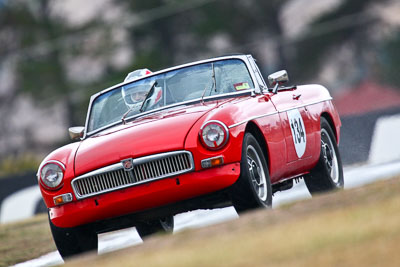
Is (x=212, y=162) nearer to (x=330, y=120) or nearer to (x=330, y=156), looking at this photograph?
(x=330, y=156)

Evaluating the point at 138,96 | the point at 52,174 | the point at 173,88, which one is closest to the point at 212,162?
the point at 52,174

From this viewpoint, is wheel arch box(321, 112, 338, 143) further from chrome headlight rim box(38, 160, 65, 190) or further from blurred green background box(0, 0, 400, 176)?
blurred green background box(0, 0, 400, 176)

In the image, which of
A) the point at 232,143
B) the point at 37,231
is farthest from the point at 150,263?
the point at 37,231

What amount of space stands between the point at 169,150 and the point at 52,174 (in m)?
1.06

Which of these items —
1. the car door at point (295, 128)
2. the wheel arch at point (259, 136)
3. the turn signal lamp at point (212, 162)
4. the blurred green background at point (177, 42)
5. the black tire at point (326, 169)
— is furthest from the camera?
the blurred green background at point (177, 42)

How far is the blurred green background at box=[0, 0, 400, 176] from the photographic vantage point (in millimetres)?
43438

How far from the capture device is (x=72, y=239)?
24.3ft

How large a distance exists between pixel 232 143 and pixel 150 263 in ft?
7.05

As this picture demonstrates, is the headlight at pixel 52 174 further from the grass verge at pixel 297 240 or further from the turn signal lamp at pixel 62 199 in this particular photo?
the grass verge at pixel 297 240

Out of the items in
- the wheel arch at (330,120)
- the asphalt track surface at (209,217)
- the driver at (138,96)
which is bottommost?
the asphalt track surface at (209,217)

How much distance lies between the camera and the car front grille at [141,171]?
22.7 ft

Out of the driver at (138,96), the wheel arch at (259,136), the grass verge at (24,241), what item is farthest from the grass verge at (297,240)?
the grass verge at (24,241)

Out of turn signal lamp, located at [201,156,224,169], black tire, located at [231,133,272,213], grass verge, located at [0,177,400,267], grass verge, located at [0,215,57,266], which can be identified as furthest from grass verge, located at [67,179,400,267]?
grass verge, located at [0,215,57,266]

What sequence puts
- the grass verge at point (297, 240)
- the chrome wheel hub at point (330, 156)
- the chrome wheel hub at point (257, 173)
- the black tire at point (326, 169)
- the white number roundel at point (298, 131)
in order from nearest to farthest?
1. the grass verge at point (297, 240)
2. the chrome wheel hub at point (257, 173)
3. the white number roundel at point (298, 131)
4. the black tire at point (326, 169)
5. the chrome wheel hub at point (330, 156)
